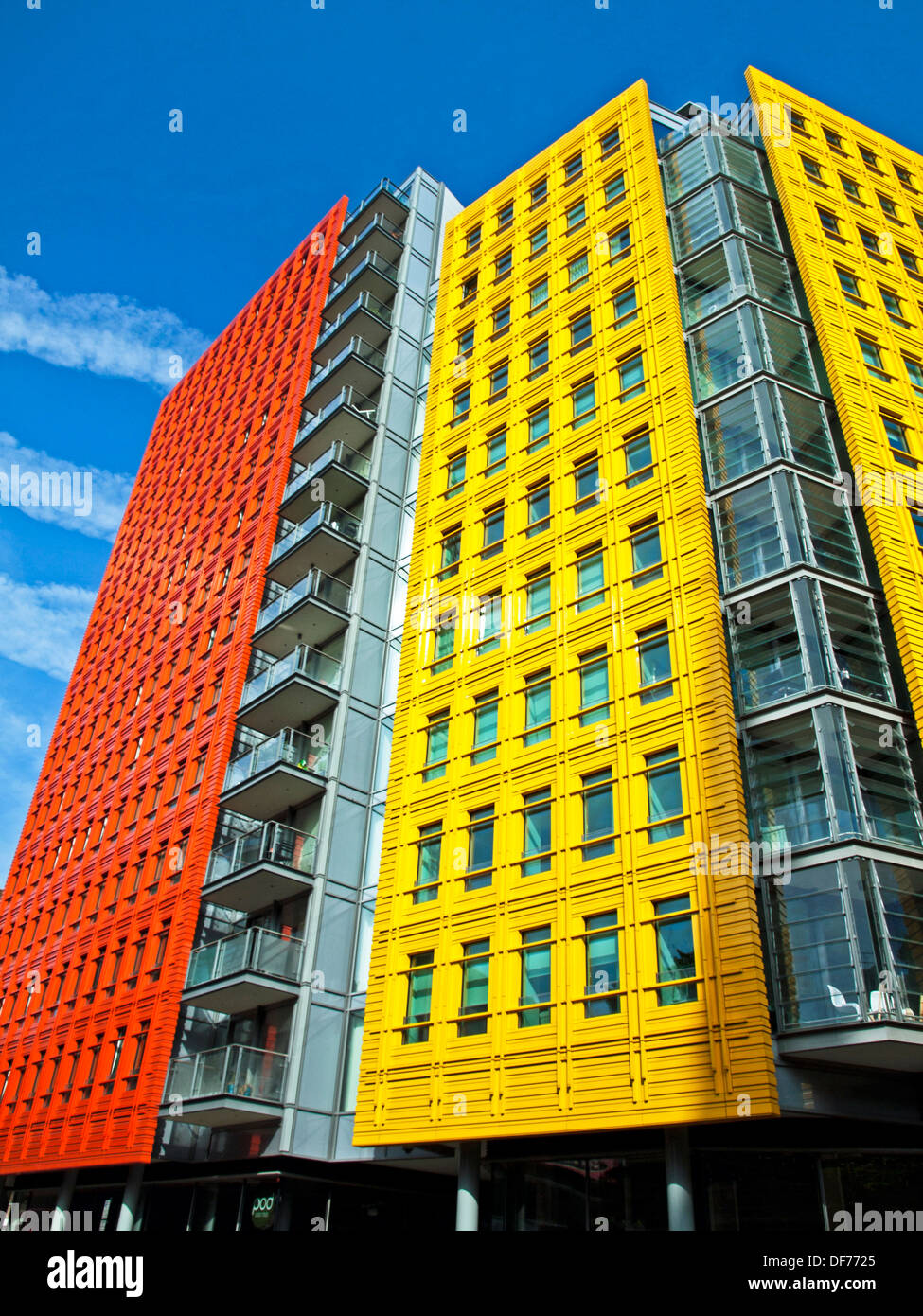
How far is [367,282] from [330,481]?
1067 cm

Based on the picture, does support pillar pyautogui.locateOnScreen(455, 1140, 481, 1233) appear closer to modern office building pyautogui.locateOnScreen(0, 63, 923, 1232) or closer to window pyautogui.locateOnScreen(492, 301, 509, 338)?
modern office building pyautogui.locateOnScreen(0, 63, 923, 1232)

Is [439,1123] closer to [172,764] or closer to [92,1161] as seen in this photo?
[92,1161]

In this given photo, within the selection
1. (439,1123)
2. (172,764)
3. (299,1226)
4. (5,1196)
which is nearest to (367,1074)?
(439,1123)

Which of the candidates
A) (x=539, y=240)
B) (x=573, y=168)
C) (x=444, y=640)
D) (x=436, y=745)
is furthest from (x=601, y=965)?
(x=573, y=168)

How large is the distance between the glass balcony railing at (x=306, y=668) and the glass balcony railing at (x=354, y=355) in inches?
493

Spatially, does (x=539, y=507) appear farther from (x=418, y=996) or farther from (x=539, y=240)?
(x=418, y=996)

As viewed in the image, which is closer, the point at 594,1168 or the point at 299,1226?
the point at 594,1168

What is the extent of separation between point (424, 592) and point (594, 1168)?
50.6 feet

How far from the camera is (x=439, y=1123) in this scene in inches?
719

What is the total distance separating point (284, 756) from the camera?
25.6 metres

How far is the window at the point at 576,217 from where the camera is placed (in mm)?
31312

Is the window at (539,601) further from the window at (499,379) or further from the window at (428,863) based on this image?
the window at (499,379)

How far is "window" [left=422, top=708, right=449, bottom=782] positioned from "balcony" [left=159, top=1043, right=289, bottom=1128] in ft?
24.0

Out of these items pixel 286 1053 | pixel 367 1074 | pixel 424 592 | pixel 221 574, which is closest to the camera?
pixel 367 1074
